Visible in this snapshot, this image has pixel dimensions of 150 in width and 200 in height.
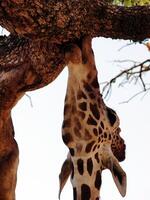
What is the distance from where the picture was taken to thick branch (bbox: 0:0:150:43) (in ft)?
7.25

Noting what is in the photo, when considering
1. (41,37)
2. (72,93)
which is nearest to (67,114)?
(72,93)

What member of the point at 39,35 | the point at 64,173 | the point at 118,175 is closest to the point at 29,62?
the point at 39,35

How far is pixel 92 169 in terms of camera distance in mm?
2568

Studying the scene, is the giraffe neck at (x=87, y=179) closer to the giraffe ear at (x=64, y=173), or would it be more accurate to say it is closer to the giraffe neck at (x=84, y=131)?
the giraffe neck at (x=84, y=131)

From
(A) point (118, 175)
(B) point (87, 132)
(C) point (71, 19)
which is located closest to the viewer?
(C) point (71, 19)

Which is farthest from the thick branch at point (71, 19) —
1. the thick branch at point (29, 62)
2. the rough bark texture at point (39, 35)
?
the thick branch at point (29, 62)

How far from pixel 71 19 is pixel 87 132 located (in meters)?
0.57

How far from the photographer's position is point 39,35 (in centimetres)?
231

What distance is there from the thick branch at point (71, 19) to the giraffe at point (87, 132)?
147 mm

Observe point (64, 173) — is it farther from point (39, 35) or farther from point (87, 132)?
point (39, 35)

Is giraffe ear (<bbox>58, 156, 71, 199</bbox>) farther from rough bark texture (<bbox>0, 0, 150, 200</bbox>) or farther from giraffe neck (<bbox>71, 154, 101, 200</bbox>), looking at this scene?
rough bark texture (<bbox>0, 0, 150, 200</bbox>)

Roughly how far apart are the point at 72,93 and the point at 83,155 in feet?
0.98

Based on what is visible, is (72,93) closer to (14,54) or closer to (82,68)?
(82,68)

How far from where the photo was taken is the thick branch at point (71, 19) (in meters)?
2.21
